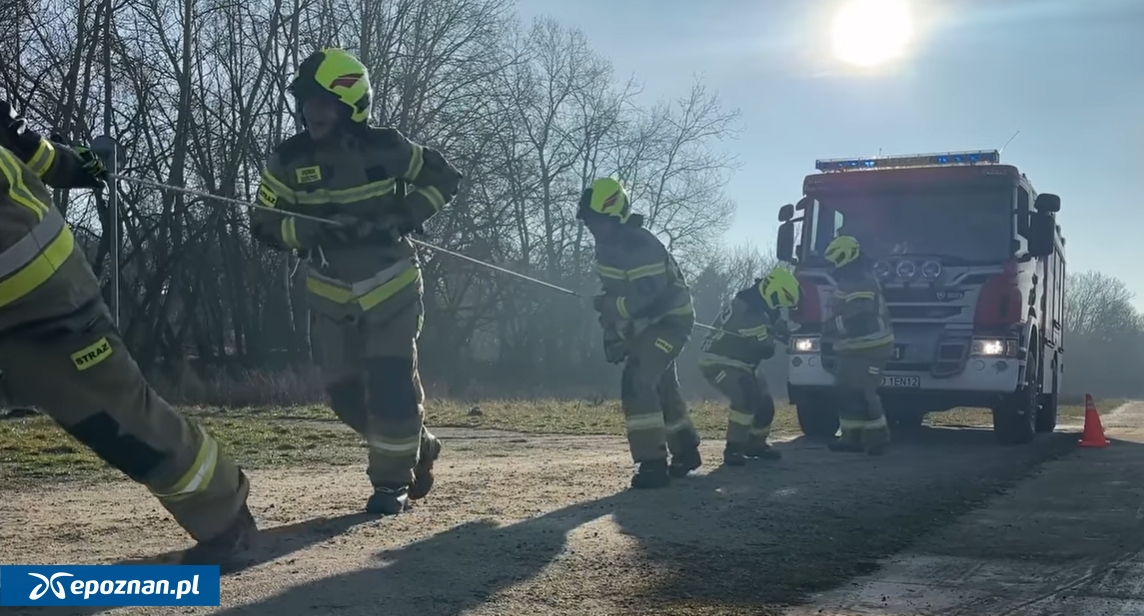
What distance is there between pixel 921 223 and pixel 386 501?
8774 mm

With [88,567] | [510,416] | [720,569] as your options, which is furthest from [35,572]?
[510,416]

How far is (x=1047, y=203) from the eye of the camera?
12.8 metres

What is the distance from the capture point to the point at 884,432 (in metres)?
11.3

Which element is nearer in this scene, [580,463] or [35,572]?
[35,572]

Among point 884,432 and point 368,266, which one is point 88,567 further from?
point 884,432

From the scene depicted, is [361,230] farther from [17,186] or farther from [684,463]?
[684,463]

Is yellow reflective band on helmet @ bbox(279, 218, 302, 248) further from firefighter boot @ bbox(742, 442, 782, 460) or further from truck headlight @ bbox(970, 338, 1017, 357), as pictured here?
truck headlight @ bbox(970, 338, 1017, 357)

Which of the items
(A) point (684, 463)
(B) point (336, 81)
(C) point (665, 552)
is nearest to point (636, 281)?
(A) point (684, 463)

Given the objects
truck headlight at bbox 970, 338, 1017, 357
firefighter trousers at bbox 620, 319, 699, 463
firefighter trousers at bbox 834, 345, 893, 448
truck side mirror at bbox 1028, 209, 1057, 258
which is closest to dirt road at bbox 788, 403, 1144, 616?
firefighter trousers at bbox 620, 319, 699, 463

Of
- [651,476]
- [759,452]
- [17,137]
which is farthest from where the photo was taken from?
[759,452]

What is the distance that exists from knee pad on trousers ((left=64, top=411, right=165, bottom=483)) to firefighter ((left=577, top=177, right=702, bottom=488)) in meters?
4.10

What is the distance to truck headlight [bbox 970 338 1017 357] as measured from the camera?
1236 centimetres

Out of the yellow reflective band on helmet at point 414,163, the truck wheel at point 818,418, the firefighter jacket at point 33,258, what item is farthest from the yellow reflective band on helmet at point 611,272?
the truck wheel at point 818,418

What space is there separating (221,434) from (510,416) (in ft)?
18.2
